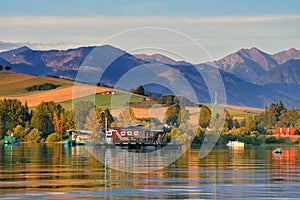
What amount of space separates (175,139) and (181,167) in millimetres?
115750

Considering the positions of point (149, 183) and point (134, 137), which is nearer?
point (149, 183)

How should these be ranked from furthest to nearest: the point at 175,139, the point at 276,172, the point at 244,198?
the point at 175,139
the point at 276,172
the point at 244,198

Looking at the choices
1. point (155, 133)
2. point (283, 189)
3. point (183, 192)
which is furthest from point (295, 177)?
point (155, 133)

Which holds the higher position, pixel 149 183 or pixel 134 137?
pixel 134 137

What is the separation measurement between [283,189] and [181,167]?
79.7 feet

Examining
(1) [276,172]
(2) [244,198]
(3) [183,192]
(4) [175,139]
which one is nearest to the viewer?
(2) [244,198]

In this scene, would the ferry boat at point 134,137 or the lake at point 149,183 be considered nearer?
the lake at point 149,183

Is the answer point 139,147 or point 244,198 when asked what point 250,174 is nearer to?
point 244,198

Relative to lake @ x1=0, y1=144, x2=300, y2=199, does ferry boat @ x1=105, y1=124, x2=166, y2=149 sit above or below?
above

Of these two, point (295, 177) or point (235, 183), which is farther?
point (295, 177)

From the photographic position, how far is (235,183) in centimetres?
5612

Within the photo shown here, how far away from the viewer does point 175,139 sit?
628ft

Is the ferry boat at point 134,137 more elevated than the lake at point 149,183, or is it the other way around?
the ferry boat at point 134,137

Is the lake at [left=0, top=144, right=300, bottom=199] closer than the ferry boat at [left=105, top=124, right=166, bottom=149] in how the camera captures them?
Yes
